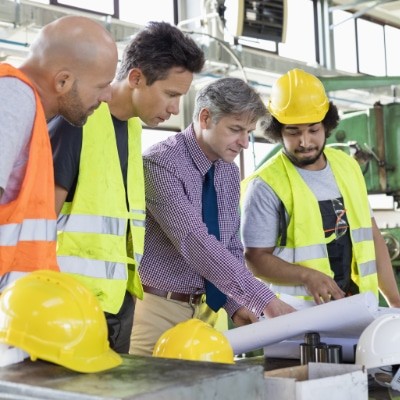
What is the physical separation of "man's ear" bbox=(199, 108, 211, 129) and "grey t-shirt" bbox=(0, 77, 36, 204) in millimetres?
994

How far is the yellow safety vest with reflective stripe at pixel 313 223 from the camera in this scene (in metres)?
2.76

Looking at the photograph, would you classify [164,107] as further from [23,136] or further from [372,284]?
[372,284]

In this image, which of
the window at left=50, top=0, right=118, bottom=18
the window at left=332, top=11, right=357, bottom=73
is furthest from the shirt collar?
the window at left=332, top=11, right=357, bottom=73

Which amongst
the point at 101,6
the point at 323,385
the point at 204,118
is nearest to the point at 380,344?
the point at 323,385

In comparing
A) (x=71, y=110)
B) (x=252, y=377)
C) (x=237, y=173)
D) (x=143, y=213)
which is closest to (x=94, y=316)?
(x=252, y=377)

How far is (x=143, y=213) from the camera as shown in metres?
2.34

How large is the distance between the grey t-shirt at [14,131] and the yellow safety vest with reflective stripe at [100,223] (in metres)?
0.35

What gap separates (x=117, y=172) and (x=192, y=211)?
341 millimetres

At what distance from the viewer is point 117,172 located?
7.43 feet

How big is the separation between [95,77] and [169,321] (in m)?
0.98

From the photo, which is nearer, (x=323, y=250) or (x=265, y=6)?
(x=323, y=250)

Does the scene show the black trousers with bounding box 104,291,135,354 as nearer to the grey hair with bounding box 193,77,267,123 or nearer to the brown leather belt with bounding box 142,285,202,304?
the brown leather belt with bounding box 142,285,202,304

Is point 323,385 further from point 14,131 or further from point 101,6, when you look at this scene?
point 101,6

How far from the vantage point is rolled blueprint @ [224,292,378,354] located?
2006 mm
